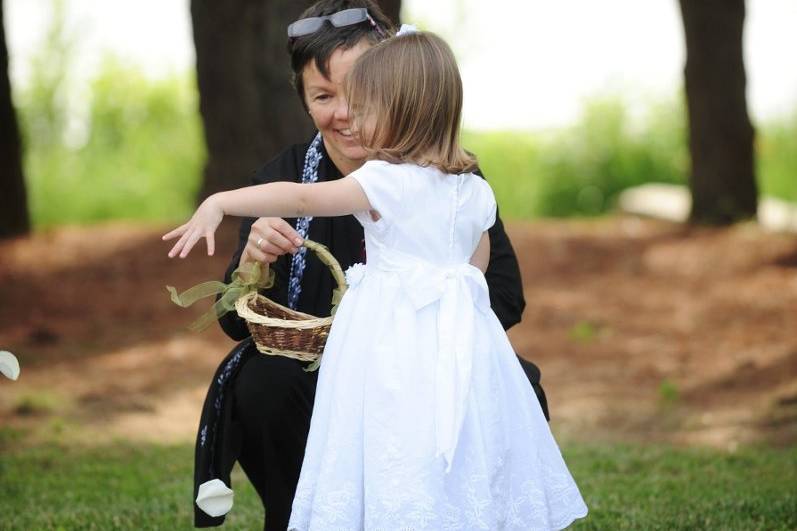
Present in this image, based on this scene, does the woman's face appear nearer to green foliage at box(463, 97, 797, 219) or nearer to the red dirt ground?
the red dirt ground

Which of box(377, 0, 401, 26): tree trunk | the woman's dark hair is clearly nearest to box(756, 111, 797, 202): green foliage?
box(377, 0, 401, 26): tree trunk

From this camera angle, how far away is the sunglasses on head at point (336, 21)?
133 inches

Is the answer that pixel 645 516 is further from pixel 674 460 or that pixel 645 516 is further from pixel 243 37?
pixel 243 37

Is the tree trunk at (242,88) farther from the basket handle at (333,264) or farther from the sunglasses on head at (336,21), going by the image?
the basket handle at (333,264)

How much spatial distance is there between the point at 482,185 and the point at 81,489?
264 centimetres

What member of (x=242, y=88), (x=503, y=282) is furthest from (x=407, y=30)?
(x=242, y=88)

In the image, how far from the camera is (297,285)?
3371mm

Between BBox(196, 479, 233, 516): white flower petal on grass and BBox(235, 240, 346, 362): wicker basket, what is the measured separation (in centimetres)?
40

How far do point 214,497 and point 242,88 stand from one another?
5.14 metres

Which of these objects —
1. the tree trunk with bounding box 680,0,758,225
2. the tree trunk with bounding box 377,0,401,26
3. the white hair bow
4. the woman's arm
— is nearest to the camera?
the white hair bow

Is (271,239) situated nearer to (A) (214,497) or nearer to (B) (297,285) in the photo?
(B) (297,285)

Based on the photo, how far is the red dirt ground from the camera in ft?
20.7

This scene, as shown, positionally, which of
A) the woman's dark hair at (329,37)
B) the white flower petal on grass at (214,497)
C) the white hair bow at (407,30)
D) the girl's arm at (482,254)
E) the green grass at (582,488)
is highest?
the white hair bow at (407,30)

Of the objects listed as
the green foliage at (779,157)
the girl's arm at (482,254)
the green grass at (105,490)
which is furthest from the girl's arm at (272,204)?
the green foliage at (779,157)
